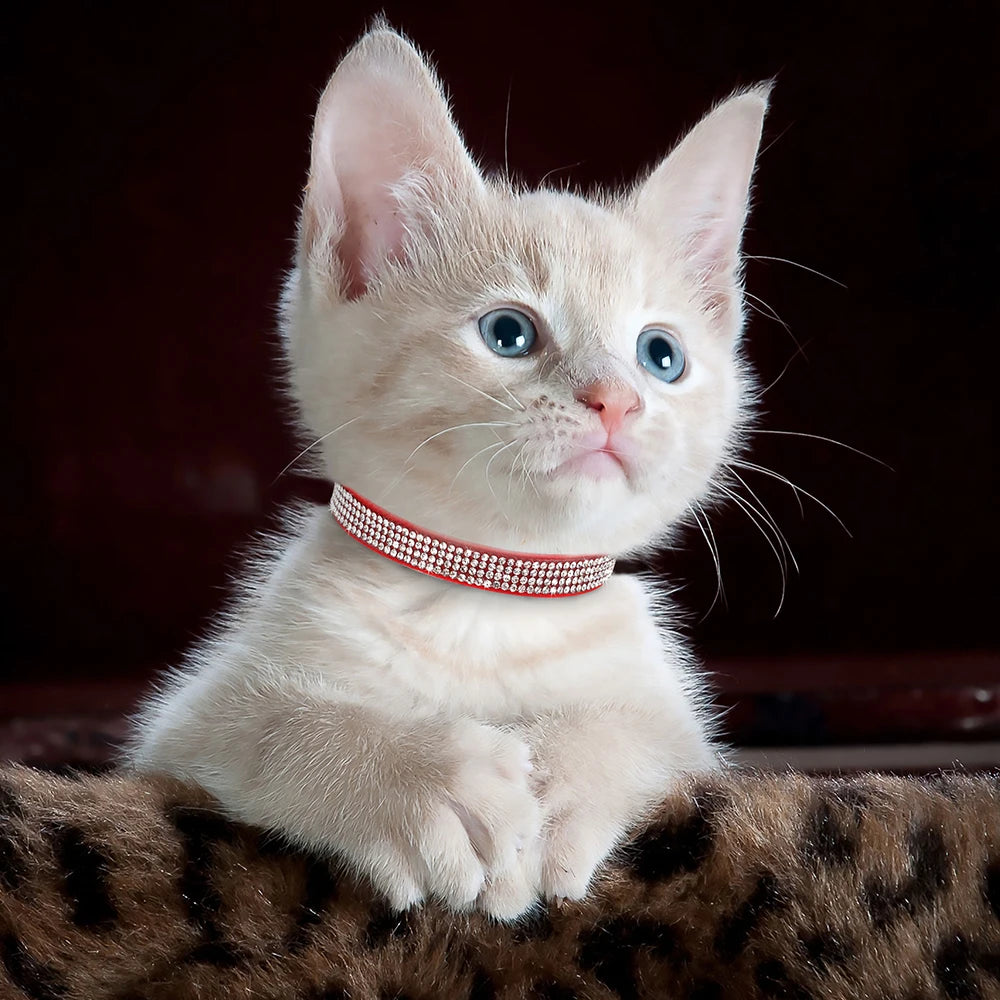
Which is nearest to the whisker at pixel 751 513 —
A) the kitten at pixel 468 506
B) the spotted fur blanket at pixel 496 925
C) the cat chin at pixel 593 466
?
the kitten at pixel 468 506

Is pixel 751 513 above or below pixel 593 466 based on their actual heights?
below

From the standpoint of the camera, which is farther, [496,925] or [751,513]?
[751,513]

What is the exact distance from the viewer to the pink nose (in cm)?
61

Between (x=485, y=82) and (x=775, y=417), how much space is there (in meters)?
0.56

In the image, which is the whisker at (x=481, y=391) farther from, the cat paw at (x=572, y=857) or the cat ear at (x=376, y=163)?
the cat paw at (x=572, y=857)

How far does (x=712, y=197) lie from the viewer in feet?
2.65

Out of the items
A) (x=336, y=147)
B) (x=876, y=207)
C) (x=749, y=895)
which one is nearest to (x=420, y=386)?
(x=336, y=147)

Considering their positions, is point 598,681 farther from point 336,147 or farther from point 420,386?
point 336,147

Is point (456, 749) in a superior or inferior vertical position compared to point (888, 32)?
inferior

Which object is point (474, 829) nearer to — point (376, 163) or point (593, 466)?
point (593, 466)

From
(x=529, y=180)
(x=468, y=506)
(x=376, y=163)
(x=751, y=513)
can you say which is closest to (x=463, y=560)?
(x=468, y=506)

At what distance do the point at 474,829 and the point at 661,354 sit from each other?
344 mm

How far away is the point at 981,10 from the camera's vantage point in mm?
1366

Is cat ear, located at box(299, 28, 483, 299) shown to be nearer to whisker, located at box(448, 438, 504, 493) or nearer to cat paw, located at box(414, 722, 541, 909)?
whisker, located at box(448, 438, 504, 493)
